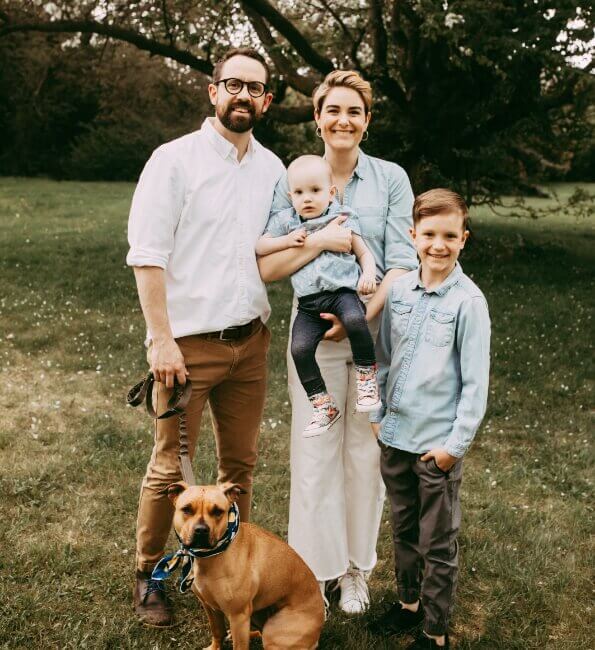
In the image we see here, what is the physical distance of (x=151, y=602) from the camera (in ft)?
11.8

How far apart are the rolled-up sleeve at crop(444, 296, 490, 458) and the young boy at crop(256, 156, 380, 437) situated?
17.1 inches

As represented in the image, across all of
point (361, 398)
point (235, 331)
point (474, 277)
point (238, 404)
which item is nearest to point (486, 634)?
point (361, 398)

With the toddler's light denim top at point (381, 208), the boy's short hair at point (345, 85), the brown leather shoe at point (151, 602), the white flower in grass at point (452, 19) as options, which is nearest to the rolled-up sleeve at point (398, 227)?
the toddler's light denim top at point (381, 208)

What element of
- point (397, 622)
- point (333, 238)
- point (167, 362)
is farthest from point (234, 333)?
point (397, 622)

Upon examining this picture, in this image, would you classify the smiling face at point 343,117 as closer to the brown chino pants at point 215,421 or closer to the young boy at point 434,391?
the young boy at point 434,391

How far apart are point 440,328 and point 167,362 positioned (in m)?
1.23

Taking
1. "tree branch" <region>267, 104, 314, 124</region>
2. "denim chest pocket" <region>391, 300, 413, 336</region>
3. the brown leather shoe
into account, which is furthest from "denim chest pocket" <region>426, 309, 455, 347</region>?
"tree branch" <region>267, 104, 314, 124</region>

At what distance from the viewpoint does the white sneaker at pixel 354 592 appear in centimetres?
374

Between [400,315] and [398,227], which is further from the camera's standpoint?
[398,227]

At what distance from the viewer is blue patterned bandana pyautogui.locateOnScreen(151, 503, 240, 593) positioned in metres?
2.90

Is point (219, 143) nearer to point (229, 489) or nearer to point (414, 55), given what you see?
point (229, 489)

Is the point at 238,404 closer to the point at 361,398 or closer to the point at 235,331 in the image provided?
the point at 235,331

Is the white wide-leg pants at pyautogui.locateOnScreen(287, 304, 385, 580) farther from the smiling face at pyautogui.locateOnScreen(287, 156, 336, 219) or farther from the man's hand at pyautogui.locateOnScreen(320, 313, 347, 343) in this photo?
the smiling face at pyautogui.locateOnScreen(287, 156, 336, 219)

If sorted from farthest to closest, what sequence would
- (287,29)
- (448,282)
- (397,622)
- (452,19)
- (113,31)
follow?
(113,31)
(287,29)
(452,19)
(397,622)
(448,282)
